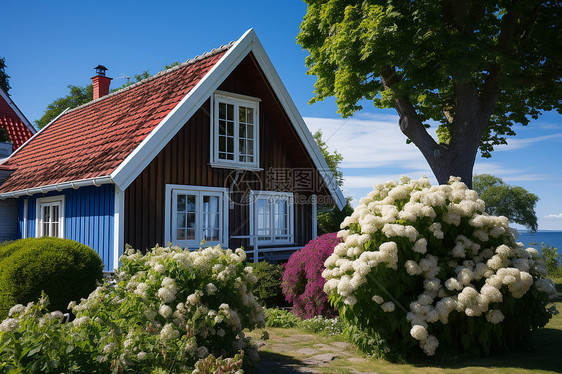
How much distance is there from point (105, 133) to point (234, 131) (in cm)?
378

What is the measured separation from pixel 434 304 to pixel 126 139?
856cm

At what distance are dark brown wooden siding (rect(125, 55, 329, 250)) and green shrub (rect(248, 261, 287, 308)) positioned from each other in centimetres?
171

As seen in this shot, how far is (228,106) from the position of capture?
13.6m

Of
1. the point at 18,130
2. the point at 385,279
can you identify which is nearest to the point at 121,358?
the point at 385,279

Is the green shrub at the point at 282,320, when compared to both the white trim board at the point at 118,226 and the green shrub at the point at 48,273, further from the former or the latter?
the white trim board at the point at 118,226

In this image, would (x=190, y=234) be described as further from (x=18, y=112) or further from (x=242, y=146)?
(x=18, y=112)

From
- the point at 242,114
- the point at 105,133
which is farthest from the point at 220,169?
the point at 105,133

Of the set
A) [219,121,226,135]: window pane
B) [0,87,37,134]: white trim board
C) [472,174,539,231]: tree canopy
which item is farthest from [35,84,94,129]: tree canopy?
[472,174,539,231]: tree canopy

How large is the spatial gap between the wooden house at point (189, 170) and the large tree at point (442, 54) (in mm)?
3441

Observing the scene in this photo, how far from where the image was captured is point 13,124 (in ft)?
80.7

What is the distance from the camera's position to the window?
1315cm

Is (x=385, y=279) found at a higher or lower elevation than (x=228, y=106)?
lower

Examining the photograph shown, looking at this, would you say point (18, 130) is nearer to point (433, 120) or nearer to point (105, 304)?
point (433, 120)

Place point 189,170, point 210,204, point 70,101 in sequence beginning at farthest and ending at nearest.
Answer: point 70,101
point 210,204
point 189,170
